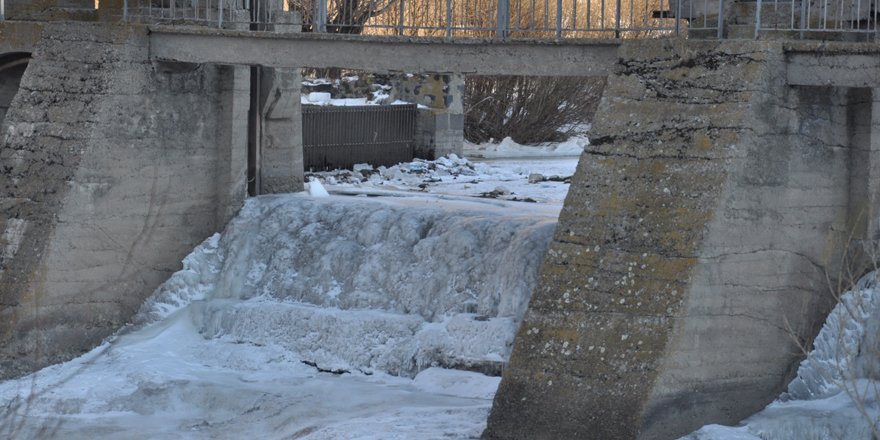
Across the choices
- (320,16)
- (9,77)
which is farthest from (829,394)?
(9,77)

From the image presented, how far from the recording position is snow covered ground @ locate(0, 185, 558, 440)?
12375 millimetres

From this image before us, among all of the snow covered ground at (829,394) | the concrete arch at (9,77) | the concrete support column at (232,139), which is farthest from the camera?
the concrete arch at (9,77)

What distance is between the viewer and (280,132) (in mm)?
A: 16438

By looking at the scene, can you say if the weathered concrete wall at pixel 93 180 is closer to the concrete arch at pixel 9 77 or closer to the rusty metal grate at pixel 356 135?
the concrete arch at pixel 9 77

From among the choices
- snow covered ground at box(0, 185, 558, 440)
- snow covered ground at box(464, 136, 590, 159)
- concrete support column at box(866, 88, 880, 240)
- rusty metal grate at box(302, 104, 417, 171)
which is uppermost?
concrete support column at box(866, 88, 880, 240)

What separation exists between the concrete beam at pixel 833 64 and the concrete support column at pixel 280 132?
6849 mm

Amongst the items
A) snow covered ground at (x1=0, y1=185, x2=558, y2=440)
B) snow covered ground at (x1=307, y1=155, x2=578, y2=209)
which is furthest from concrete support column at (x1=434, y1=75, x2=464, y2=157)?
snow covered ground at (x1=0, y1=185, x2=558, y2=440)

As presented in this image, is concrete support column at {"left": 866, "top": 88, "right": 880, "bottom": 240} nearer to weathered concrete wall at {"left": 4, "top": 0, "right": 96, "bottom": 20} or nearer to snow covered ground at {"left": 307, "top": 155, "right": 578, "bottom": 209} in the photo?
snow covered ground at {"left": 307, "top": 155, "right": 578, "bottom": 209}

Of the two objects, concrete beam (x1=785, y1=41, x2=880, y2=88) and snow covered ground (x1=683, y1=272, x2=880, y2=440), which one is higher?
concrete beam (x1=785, y1=41, x2=880, y2=88)

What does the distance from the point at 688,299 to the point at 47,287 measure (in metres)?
6.91

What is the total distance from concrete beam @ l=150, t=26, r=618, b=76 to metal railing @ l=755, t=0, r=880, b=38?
A: 135 cm

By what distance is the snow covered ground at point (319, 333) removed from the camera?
40.6ft

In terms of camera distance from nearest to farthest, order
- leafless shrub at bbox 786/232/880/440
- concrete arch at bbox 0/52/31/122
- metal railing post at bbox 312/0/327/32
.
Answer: leafless shrub at bbox 786/232/880/440
metal railing post at bbox 312/0/327/32
concrete arch at bbox 0/52/31/122

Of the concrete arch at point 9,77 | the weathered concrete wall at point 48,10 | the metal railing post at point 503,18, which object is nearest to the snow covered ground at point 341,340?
the metal railing post at point 503,18
